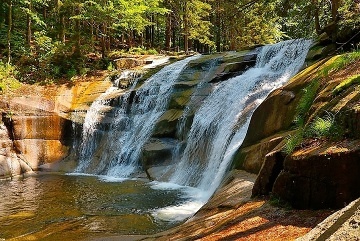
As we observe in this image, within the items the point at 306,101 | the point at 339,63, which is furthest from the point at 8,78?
the point at 339,63

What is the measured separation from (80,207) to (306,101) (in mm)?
6758

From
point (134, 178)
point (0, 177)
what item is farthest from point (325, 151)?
point (0, 177)

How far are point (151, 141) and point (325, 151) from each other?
11.5 metres

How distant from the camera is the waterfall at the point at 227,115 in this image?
12.1 meters

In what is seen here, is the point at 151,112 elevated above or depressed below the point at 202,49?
below

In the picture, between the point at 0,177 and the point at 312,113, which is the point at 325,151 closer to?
the point at 312,113

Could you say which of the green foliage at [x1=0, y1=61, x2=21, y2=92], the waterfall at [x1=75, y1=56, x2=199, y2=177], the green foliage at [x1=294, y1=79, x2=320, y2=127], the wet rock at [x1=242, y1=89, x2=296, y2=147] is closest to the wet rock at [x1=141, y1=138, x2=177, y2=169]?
the waterfall at [x1=75, y1=56, x2=199, y2=177]

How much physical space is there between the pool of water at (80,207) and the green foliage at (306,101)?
3696 millimetres

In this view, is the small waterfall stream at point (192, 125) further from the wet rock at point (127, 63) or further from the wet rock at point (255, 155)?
the wet rock at point (127, 63)

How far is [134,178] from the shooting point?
49.0ft

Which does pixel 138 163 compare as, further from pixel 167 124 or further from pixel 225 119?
pixel 225 119

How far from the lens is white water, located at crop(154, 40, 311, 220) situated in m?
11.7

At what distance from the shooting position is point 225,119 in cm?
1355

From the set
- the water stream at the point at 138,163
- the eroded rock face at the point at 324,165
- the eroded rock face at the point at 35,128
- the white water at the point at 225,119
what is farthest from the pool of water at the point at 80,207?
the eroded rock face at the point at 324,165
